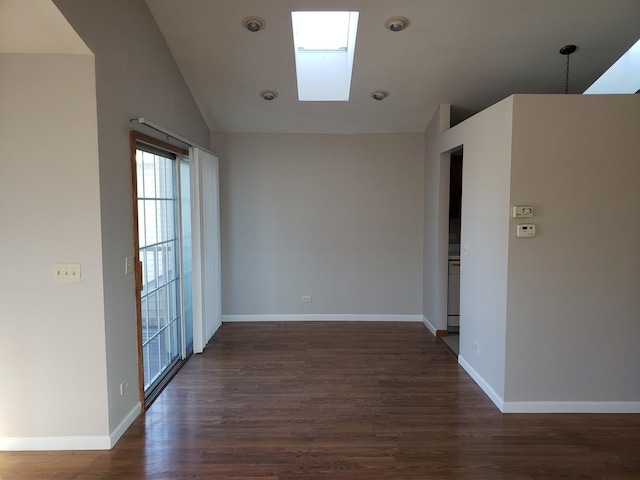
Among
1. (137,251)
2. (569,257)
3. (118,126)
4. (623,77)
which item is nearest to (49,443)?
(137,251)

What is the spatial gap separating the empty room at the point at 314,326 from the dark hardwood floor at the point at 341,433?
20 mm

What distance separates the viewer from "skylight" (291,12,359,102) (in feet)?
14.0

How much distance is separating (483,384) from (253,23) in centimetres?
365

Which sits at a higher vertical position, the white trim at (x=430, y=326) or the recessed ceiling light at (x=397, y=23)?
the recessed ceiling light at (x=397, y=23)

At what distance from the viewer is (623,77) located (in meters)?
4.58

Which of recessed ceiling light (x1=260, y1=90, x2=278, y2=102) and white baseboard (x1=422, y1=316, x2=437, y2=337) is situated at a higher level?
recessed ceiling light (x1=260, y1=90, x2=278, y2=102)

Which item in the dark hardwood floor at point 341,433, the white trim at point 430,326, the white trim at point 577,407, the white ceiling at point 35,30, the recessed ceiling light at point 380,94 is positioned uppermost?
the recessed ceiling light at point 380,94

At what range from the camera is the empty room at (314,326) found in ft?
8.07

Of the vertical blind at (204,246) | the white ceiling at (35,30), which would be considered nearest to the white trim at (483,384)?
the vertical blind at (204,246)

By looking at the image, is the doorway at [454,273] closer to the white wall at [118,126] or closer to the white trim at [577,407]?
the white trim at [577,407]

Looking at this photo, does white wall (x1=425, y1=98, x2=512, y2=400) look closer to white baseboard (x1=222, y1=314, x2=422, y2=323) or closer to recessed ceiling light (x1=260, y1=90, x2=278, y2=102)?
white baseboard (x1=222, y1=314, x2=422, y2=323)

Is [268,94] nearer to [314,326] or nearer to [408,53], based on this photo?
[408,53]

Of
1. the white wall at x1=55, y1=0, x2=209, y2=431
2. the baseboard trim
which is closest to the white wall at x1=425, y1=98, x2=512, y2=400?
the white wall at x1=55, y1=0, x2=209, y2=431

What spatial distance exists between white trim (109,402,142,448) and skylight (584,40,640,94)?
559 centimetres
